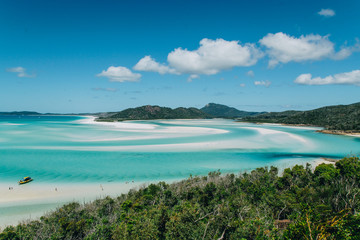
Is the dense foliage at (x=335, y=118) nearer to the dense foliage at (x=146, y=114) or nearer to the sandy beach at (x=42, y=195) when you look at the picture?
the sandy beach at (x=42, y=195)

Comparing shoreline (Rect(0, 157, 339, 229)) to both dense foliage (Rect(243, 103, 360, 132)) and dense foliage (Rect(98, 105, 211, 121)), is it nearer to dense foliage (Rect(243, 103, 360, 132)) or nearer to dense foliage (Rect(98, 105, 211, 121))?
dense foliage (Rect(243, 103, 360, 132))

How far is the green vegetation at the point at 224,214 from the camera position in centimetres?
695

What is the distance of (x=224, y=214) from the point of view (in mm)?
10703

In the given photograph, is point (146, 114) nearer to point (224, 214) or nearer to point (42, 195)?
point (42, 195)

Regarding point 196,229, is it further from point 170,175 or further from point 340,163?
point 340,163

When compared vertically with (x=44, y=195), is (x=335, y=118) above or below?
above

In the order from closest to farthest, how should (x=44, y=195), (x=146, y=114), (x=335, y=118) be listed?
(x=44, y=195), (x=335, y=118), (x=146, y=114)

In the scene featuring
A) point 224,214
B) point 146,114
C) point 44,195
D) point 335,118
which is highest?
point 146,114

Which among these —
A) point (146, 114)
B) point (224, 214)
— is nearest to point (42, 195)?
point (224, 214)

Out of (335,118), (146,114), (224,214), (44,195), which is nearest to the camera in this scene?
(224,214)

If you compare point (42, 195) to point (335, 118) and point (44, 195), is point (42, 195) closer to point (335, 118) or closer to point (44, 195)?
point (44, 195)

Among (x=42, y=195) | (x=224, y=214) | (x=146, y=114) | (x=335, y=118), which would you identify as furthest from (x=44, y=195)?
(x=146, y=114)

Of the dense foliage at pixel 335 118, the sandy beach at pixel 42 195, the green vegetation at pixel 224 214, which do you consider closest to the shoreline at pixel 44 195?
the sandy beach at pixel 42 195

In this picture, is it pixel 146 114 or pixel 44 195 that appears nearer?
pixel 44 195
